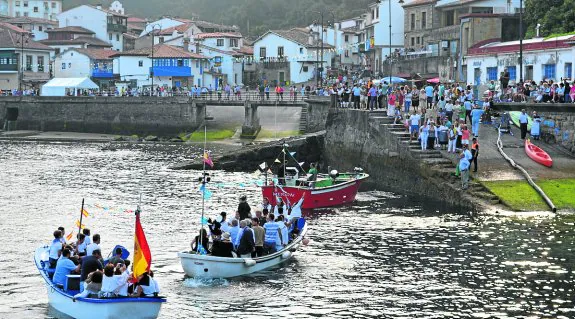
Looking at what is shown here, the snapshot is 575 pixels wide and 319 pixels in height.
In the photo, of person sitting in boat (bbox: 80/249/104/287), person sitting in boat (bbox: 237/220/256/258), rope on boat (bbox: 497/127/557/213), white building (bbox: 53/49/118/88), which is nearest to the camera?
person sitting in boat (bbox: 80/249/104/287)

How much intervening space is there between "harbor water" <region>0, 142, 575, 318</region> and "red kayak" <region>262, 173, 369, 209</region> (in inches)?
34.7

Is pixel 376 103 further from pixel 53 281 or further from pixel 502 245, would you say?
pixel 53 281

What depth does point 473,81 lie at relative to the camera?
7562 cm

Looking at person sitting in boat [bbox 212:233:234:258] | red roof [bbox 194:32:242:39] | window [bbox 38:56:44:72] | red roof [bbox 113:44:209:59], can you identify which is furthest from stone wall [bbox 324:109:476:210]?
window [bbox 38:56:44:72]

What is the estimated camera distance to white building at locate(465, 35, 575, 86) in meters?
62.1

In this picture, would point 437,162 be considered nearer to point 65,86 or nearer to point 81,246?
point 81,246

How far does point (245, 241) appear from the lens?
108 ft

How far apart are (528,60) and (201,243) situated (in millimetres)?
41089

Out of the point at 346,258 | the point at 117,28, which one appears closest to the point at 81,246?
the point at 346,258

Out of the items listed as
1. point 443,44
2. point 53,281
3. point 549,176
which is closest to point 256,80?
point 443,44

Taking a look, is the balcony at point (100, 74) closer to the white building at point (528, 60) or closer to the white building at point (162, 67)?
the white building at point (162, 67)

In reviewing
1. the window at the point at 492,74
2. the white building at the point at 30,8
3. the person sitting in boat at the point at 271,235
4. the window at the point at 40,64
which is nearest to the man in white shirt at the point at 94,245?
the person sitting in boat at the point at 271,235

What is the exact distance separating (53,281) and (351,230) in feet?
53.7

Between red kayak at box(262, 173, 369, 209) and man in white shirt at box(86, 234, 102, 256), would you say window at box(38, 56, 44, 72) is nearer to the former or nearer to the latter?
red kayak at box(262, 173, 369, 209)
